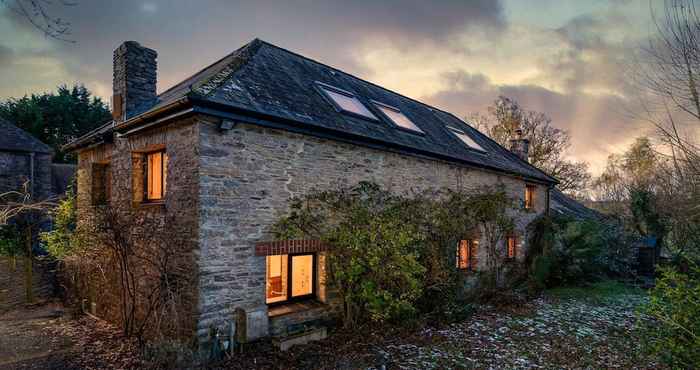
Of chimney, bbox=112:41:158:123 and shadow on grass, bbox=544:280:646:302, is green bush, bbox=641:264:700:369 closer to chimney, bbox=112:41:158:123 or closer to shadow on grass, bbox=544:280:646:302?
shadow on grass, bbox=544:280:646:302

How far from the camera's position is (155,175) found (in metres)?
7.71

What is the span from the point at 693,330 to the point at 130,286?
31.4 ft

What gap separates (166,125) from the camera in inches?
266

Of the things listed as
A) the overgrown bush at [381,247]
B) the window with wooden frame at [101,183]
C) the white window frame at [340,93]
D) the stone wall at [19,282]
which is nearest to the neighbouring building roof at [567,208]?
the overgrown bush at [381,247]

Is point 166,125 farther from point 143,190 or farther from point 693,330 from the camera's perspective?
point 693,330

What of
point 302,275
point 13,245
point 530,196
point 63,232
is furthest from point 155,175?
point 530,196

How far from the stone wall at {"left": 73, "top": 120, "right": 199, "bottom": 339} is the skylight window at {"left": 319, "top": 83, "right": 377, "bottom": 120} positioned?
405 centimetres

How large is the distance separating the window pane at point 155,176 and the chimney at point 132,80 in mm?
1070

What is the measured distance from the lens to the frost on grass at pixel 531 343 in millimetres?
6387

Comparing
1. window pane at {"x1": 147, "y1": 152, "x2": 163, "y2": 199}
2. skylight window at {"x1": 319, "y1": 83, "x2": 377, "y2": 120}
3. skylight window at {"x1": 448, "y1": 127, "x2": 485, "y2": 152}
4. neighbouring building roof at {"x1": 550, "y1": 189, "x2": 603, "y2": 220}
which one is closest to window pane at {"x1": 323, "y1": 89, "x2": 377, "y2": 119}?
skylight window at {"x1": 319, "y1": 83, "x2": 377, "y2": 120}

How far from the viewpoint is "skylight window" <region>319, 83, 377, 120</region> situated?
30.7ft

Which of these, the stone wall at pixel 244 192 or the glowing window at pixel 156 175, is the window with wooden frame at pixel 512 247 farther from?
the glowing window at pixel 156 175

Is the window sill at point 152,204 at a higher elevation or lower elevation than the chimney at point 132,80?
lower

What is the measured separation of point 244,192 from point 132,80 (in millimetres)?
4083
